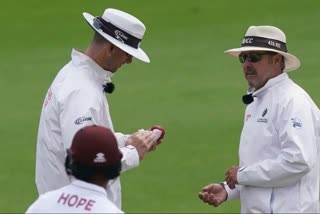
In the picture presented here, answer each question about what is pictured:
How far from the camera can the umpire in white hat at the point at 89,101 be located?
7.03m

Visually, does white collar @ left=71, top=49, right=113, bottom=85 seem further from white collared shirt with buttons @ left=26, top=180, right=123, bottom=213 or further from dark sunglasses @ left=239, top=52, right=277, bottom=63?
white collared shirt with buttons @ left=26, top=180, right=123, bottom=213

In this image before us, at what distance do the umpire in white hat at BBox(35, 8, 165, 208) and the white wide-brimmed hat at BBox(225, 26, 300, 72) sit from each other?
2.75 ft

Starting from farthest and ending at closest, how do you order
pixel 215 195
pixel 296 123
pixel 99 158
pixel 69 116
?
pixel 215 195 → pixel 296 123 → pixel 69 116 → pixel 99 158

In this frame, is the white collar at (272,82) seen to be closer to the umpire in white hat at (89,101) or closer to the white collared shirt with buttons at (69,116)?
the umpire in white hat at (89,101)

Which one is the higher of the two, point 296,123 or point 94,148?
point 296,123

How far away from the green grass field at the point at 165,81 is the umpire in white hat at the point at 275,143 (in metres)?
3.11

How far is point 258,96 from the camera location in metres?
7.52

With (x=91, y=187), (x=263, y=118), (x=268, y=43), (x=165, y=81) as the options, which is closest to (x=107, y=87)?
(x=263, y=118)

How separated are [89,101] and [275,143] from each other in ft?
4.48

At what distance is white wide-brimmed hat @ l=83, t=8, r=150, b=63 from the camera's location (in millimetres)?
7410

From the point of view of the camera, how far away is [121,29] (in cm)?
749

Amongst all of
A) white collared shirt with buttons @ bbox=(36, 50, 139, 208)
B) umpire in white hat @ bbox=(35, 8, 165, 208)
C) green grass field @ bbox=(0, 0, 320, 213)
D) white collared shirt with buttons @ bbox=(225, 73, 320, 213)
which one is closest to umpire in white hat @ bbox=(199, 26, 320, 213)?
white collared shirt with buttons @ bbox=(225, 73, 320, 213)

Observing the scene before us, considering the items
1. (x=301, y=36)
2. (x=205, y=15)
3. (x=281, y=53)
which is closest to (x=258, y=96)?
(x=281, y=53)

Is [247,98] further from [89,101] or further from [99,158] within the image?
[99,158]
